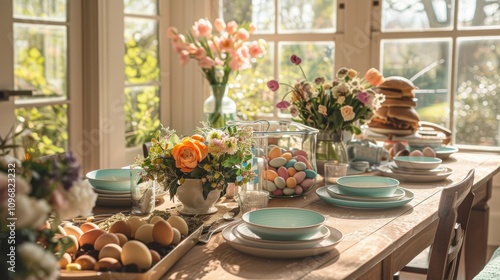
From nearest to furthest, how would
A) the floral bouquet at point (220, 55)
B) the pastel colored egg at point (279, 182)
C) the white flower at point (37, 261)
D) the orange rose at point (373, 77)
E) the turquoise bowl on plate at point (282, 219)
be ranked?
the white flower at point (37, 261) < the turquoise bowl on plate at point (282, 219) < the pastel colored egg at point (279, 182) < the orange rose at point (373, 77) < the floral bouquet at point (220, 55)

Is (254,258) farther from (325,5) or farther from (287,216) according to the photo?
(325,5)

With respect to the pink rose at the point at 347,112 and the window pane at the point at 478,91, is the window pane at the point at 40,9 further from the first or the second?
the window pane at the point at 478,91

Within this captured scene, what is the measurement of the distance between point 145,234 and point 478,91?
2.67 meters

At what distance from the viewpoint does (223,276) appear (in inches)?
53.8

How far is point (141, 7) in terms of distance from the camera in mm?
3928

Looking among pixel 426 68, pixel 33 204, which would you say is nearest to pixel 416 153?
pixel 426 68

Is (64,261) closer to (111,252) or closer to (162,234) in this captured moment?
(111,252)

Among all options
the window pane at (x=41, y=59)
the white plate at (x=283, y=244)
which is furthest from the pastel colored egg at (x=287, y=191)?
the window pane at (x=41, y=59)

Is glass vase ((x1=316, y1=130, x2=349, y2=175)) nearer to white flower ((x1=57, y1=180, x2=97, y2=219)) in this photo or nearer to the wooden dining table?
the wooden dining table

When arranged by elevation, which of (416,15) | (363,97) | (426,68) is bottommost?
(363,97)

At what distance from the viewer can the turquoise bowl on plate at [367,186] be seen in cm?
204

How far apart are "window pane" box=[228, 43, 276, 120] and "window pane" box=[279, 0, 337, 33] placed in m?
0.17

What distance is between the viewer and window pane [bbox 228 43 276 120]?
4094 millimetres

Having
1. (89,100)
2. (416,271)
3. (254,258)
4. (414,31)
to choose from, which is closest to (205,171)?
(254,258)
